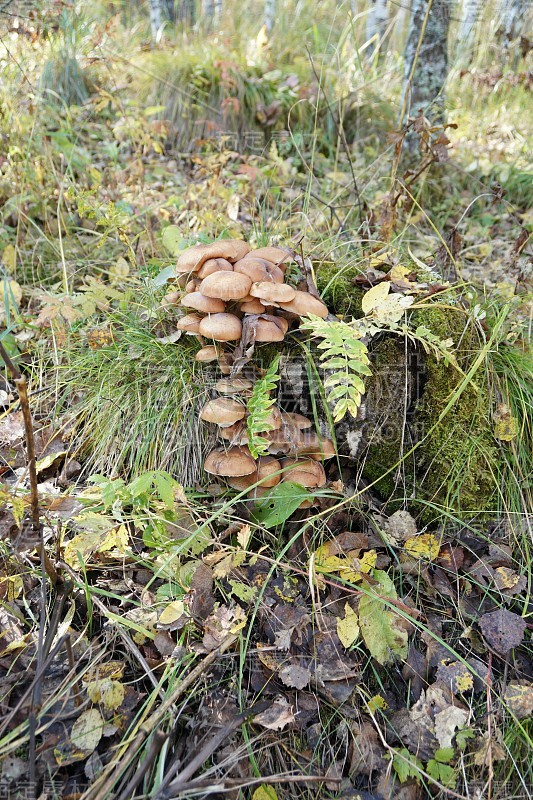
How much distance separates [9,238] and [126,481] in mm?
2464

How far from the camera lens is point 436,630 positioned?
7.74 ft

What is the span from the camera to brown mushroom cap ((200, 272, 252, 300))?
2336 millimetres

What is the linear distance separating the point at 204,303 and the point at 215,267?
7.4 inches

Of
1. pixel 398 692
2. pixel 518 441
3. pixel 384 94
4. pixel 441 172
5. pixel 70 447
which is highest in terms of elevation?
pixel 384 94

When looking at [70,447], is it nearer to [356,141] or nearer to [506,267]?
[506,267]

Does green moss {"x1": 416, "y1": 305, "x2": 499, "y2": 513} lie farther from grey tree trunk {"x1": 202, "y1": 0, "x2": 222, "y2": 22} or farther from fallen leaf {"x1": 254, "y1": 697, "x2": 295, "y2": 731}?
grey tree trunk {"x1": 202, "y1": 0, "x2": 222, "y2": 22}

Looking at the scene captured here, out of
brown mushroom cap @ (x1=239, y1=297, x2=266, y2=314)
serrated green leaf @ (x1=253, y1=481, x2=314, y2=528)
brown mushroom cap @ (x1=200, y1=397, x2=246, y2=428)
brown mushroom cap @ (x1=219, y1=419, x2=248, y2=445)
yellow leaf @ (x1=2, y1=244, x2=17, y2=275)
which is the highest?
brown mushroom cap @ (x1=239, y1=297, x2=266, y2=314)

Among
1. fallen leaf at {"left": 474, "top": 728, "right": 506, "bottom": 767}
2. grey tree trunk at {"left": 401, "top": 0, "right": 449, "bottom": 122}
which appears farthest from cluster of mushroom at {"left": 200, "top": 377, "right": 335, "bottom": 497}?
grey tree trunk at {"left": 401, "top": 0, "right": 449, "bottom": 122}

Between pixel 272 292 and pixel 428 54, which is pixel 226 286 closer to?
pixel 272 292

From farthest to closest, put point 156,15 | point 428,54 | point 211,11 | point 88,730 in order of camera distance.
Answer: point 211,11 < point 156,15 < point 428,54 < point 88,730

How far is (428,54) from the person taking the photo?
195 inches

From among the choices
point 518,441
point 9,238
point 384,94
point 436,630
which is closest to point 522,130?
point 384,94

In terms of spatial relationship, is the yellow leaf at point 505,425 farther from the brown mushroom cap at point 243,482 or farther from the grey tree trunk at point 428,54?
the grey tree trunk at point 428,54

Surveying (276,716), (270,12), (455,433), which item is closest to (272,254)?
(455,433)
